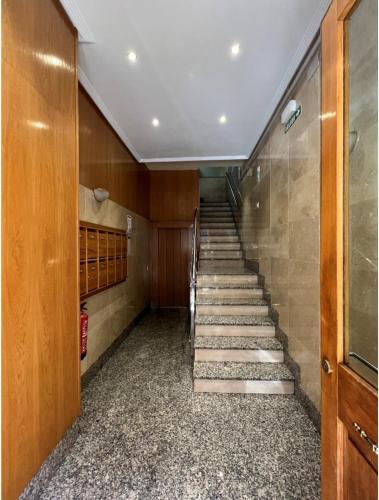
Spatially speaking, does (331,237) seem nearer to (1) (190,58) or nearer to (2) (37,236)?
(2) (37,236)

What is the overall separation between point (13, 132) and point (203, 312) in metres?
2.86

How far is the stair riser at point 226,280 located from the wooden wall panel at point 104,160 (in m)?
1.75

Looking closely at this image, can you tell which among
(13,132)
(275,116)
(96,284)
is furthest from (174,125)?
(13,132)

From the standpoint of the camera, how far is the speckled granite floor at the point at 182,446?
1.53 meters

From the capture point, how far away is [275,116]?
10.1 feet

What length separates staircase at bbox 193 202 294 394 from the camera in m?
2.59

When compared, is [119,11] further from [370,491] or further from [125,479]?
[125,479]

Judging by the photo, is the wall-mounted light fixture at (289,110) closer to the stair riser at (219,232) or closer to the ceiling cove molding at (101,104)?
the ceiling cove molding at (101,104)

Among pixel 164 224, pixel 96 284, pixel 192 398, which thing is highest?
pixel 164 224

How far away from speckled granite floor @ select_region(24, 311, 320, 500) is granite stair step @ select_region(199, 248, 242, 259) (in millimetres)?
2737

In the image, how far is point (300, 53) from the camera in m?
2.14

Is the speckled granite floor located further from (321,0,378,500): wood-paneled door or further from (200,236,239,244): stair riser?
(200,236,239,244): stair riser

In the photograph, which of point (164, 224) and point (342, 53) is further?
point (164, 224)

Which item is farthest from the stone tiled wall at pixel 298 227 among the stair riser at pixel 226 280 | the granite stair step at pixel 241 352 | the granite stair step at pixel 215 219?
the granite stair step at pixel 215 219
